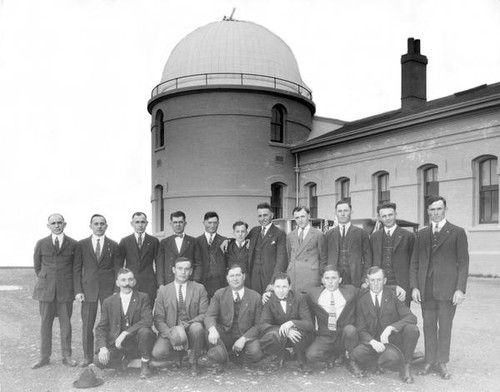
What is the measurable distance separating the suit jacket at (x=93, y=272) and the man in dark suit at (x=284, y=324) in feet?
6.87

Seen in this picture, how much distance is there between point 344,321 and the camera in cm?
647

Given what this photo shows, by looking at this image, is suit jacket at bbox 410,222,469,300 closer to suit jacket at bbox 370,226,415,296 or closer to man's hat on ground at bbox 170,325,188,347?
suit jacket at bbox 370,226,415,296

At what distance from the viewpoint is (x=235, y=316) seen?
6.73 metres

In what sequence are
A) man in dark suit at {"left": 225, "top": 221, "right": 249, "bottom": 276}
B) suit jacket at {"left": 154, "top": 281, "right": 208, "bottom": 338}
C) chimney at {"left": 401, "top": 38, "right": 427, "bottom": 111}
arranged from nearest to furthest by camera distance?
suit jacket at {"left": 154, "top": 281, "right": 208, "bottom": 338}, man in dark suit at {"left": 225, "top": 221, "right": 249, "bottom": 276}, chimney at {"left": 401, "top": 38, "right": 427, "bottom": 111}

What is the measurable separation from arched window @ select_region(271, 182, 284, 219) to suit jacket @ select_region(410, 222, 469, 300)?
18696 mm

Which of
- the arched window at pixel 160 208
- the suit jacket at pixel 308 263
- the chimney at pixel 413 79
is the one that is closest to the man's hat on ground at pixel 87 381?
the suit jacket at pixel 308 263

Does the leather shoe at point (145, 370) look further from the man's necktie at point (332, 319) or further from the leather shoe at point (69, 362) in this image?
the man's necktie at point (332, 319)

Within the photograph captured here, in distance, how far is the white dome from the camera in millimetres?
25219

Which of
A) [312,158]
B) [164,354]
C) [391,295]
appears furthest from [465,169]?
[164,354]

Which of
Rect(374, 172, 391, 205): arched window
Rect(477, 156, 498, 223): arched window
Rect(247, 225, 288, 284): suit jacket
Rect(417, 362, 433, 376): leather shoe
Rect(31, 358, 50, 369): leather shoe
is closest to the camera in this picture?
Rect(417, 362, 433, 376): leather shoe

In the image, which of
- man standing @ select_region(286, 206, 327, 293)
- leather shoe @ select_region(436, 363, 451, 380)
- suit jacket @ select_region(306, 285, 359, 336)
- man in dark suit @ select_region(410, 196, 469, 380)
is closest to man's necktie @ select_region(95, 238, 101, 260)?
man standing @ select_region(286, 206, 327, 293)

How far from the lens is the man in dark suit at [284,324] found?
6340 mm

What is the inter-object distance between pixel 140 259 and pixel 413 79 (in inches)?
829

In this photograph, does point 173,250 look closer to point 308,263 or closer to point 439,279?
point 308,263
